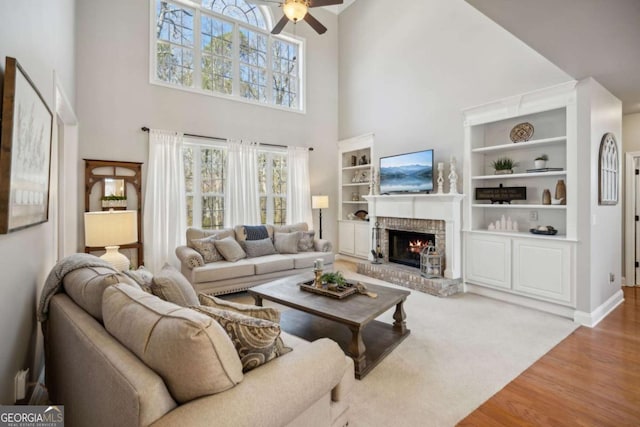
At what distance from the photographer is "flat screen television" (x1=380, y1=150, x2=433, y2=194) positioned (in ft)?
16.2

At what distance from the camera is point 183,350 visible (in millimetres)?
986

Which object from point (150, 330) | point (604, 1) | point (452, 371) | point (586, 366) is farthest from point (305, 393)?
point (604, 1)

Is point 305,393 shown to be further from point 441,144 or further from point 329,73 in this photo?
point 329,73

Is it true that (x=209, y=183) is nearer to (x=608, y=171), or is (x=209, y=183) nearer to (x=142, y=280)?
(x=142, y=280)

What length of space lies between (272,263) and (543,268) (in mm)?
3487

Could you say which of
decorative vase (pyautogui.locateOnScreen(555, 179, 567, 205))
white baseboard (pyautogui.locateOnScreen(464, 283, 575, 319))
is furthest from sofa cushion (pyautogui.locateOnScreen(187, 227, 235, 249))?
decorative vase (pyautogui.locateOnScreen(555, 179, 567, 205))

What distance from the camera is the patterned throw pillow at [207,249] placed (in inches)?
171

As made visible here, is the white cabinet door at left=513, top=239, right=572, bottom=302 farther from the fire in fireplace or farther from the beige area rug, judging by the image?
the fire in fireplace

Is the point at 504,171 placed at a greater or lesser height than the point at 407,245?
greater

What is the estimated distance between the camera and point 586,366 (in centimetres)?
249

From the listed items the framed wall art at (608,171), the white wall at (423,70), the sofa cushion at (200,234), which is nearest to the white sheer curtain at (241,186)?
the sofa cushion at (200,234)

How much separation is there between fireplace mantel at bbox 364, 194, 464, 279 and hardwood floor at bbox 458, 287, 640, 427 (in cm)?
167

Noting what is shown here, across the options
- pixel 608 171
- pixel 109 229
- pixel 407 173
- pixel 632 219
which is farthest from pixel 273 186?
pixel 632 219

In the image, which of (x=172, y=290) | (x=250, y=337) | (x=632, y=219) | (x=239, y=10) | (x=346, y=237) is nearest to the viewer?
(x=250, y=337)
